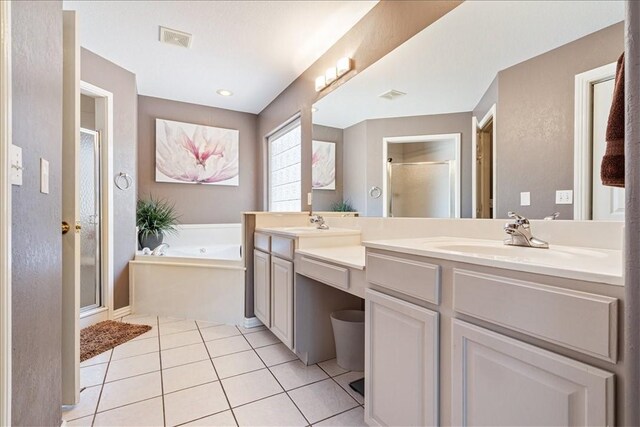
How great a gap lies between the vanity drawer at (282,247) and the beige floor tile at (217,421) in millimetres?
852

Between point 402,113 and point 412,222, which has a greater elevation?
point 402,113

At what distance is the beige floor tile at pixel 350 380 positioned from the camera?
60.7 inches

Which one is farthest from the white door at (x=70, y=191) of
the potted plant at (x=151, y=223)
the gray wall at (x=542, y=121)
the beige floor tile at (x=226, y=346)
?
the gray wall at (x=542, y=121)

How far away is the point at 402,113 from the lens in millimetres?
1711

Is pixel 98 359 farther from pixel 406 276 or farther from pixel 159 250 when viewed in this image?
pixel 406 276

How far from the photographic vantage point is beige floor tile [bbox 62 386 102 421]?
1.40 m

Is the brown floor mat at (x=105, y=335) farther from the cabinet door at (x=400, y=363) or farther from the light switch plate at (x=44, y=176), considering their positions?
the cabinet door at (x=400, y=363)

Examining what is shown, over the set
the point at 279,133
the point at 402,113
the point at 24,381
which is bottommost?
the point at 24,381

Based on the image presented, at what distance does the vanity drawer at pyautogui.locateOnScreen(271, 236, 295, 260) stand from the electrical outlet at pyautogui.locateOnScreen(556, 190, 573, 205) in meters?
1.30

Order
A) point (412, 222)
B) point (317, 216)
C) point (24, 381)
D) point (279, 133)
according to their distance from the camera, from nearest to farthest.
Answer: point (24, 381)
point (412, 222)
point (317, 216)
point (279, 133)

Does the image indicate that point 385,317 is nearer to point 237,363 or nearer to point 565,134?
point 565,134

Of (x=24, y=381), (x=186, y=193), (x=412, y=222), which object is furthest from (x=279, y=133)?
(x=24, y=381)

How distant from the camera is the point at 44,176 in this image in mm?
1024

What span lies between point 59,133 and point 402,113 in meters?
1.62
